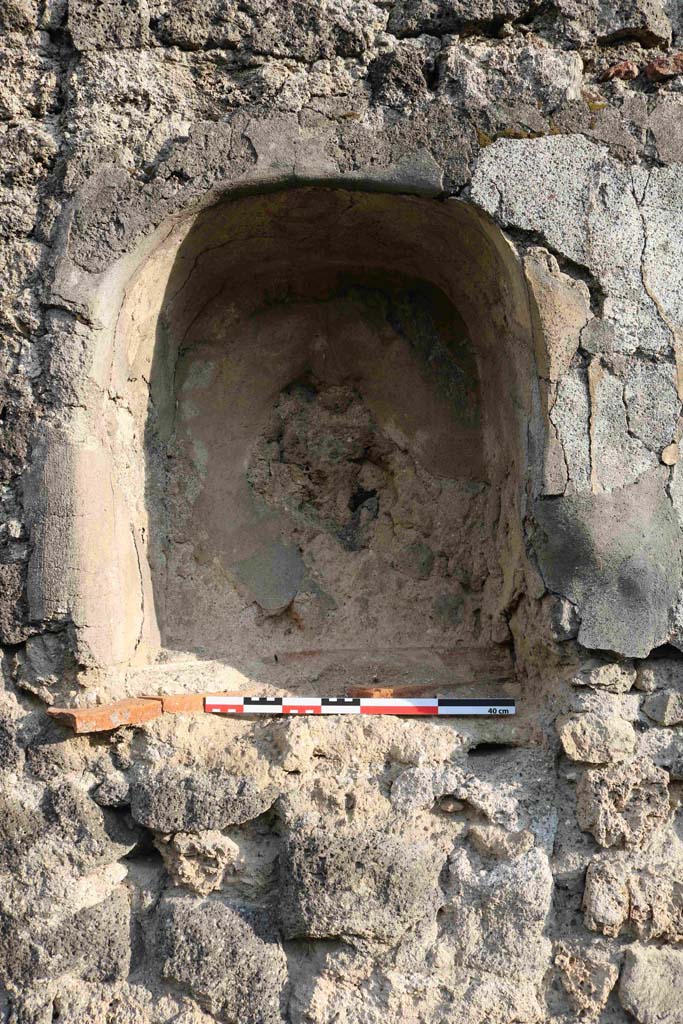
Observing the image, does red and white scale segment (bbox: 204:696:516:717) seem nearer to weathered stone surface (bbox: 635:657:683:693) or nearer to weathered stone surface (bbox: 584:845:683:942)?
weathered stone surface (bbox: 635:657:683:693)

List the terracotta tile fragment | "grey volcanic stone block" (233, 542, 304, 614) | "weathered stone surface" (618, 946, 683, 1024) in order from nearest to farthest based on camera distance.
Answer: "weathered stone surface" (618, 946, 683, 1024) → the terracotta tile fragment → "grey volcanic stone block" (233, 542, 304, 614)

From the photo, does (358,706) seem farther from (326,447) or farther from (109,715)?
(326,447)

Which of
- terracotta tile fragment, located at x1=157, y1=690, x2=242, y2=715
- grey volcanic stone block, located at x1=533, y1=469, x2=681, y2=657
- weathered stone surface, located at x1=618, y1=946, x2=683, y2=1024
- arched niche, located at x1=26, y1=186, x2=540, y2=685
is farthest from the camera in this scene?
arched niche, located at x1=26, y1=186, x2=540, y2=685

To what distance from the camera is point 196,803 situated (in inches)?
96.9

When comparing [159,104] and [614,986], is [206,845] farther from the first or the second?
[159,104]

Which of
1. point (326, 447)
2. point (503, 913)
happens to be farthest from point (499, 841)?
point (326, 447)

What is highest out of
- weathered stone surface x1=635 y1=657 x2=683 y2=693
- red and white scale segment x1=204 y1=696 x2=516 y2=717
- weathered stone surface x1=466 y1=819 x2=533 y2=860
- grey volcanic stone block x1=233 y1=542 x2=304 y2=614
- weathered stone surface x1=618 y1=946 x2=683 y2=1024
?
grey volcanic stone block x1=233 y1=542 x2=304 y2=614

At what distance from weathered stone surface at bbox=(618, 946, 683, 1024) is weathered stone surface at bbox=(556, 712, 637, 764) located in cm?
47

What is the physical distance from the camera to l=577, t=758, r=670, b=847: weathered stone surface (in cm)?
241

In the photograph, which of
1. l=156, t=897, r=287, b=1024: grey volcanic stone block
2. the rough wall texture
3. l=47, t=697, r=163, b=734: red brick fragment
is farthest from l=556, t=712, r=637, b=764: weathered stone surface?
l=47, t=697, r=163, b=734: red brick fragment

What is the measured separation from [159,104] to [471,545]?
Result: 5.04 ft

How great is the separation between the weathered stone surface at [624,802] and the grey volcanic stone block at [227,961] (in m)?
0.84

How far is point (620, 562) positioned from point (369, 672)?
2.66 ft

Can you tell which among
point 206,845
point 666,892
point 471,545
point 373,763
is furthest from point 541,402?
point 206,845
